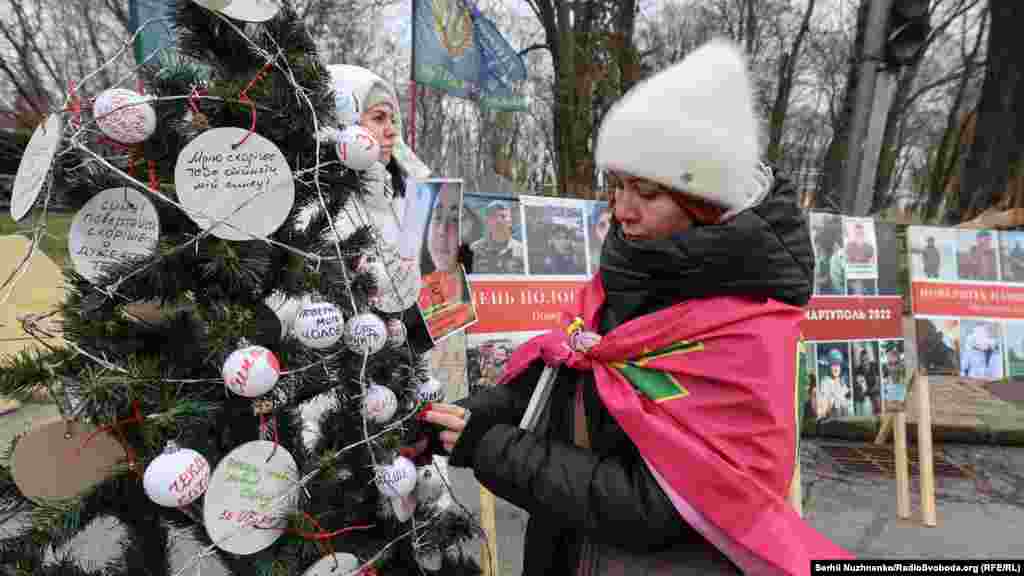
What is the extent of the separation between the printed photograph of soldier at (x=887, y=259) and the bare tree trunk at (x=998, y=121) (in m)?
3.28

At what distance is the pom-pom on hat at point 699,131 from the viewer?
3.70 feet

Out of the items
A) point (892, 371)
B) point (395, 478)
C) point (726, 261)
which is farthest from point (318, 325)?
point (892, 371)

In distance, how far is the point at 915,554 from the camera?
3.29 metres

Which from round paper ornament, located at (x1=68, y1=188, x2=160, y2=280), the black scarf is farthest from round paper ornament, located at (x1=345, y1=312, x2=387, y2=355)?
the black scarf

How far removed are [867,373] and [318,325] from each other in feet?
12.5

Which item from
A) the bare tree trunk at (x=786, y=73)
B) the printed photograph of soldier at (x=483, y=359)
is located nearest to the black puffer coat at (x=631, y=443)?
the printed photograph of soldier at (x=483, y=359)

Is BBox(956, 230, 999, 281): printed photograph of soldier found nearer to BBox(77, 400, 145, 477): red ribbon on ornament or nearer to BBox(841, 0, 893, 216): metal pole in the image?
BBox(841, 0, 893, 216): metal pole

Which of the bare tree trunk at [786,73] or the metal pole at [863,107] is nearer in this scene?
the metal pole at [863,107]

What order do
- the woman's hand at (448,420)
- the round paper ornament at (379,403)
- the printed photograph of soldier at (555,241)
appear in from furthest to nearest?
the printed photograph of soldier at (555,241), the woman's hand at (448,420), the round paper ornament at (379,403)

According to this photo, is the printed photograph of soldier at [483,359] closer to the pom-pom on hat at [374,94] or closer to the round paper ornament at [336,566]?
the pom-pom on hat at [374,94]

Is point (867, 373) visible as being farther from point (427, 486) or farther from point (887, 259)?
point (427, 486)

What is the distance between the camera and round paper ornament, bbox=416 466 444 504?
131 centimetres

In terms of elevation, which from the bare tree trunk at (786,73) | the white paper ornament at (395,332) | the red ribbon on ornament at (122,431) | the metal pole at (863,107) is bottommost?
the red ribbon on ornament at (122,431)

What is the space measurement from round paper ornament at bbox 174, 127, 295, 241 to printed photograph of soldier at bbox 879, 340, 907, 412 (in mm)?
3949
